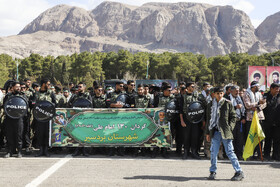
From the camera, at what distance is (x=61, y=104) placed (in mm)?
9578

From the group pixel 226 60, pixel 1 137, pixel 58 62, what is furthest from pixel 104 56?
pixel 1 137

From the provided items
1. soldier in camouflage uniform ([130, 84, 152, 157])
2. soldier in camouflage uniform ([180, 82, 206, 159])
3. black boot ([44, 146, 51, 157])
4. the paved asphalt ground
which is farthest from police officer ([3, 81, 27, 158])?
soldier in camouflage uniform ([180, 82, 206, 159])

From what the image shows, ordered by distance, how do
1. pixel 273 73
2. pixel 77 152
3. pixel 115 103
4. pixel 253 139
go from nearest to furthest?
pixel 253 139, pixel 77 152, pixel 115 103, pixel 273 73

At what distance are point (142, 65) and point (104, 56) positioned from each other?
19029mm

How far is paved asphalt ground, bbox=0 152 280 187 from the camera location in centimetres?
619

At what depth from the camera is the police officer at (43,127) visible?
341 inches

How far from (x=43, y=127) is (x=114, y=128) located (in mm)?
1884

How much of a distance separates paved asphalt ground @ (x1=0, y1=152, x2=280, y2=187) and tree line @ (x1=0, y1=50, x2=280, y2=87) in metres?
61.1

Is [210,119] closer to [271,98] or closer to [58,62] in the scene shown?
[271,98]

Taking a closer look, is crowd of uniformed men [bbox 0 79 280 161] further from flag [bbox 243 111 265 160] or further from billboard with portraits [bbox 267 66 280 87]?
billboard with portraits [bbox 267 66 280 87]

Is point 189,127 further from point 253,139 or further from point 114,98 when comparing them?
point 114,98

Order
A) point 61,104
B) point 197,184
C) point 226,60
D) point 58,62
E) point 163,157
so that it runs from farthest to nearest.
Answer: point 58,62 → point 226,60 → point 61,104 → point 163,157 → point 197,184

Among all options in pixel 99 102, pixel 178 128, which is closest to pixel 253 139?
pixel 178 128

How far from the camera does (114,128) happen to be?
8.65 meters
